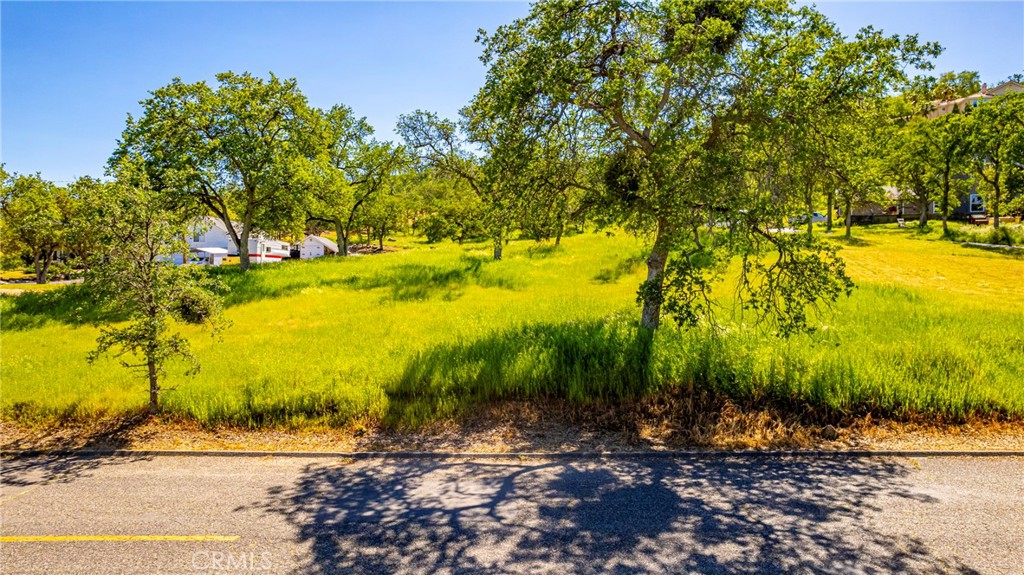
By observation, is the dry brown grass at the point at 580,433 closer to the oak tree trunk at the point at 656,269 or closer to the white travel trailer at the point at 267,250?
the oak tree trunk at the point at 656,269

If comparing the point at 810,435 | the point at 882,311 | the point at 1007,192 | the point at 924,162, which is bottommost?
the point at 810,435

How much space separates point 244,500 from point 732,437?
28.1 ft

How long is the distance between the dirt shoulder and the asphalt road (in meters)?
0.55

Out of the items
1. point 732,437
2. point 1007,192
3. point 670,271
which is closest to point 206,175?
point 670,271

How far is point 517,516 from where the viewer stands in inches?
245

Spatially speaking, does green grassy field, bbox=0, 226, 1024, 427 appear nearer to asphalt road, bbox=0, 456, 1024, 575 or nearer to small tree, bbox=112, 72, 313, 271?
asphalt road, bbox=0, 456, 1024, 575

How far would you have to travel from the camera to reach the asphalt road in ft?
17.5

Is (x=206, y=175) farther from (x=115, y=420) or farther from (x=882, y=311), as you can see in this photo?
(x=882, y=311)

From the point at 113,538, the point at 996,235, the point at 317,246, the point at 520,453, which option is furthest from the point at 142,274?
the point at 317,246

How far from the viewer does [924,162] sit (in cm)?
4178

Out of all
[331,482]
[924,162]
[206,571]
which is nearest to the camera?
[206,571]

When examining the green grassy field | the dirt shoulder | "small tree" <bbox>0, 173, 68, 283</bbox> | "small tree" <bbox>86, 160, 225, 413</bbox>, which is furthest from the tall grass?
"small tree" <bbox>0, 173, 68, 283</bbox>

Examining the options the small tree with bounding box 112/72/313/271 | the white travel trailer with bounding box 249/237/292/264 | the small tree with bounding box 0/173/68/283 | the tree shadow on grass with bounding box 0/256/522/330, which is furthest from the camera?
the white travel trailer with bounding box 249/237/292/264

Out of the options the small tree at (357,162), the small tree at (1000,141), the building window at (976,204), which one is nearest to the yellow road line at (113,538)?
the small tree at (357,162)
